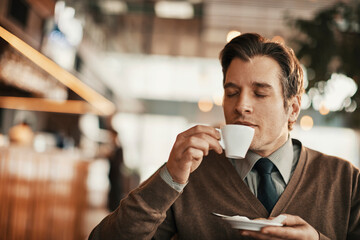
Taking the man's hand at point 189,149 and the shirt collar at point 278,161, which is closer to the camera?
the man's hand at point 189,149

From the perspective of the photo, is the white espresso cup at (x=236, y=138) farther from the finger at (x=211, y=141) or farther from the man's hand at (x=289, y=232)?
the man's hand at (x=289, y=232)

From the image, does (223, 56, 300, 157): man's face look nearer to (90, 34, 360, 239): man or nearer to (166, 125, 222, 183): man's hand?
(90, 34, 360, 239): man

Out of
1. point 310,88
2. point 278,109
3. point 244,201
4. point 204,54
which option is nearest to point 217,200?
point 244,201

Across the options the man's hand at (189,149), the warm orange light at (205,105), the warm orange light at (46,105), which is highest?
the warm orange light at (205,105)

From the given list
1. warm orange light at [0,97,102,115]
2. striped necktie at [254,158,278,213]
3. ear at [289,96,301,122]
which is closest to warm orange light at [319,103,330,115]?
ear at [289,96,301,122]

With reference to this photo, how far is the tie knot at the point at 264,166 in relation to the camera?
5.15 feet

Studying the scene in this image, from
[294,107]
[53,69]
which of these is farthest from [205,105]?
[294,107]

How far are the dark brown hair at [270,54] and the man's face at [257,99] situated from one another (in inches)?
0.8

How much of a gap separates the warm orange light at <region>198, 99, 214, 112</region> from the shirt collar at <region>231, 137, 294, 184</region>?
9.13 metres

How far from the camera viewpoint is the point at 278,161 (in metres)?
1.60

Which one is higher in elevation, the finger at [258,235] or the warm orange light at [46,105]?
the warm orange light at [46,105]

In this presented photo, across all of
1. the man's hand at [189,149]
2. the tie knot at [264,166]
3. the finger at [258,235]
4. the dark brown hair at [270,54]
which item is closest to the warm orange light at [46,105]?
the dark brown hair at [270,54]

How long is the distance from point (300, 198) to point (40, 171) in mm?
3204

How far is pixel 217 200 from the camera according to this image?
1559mm
